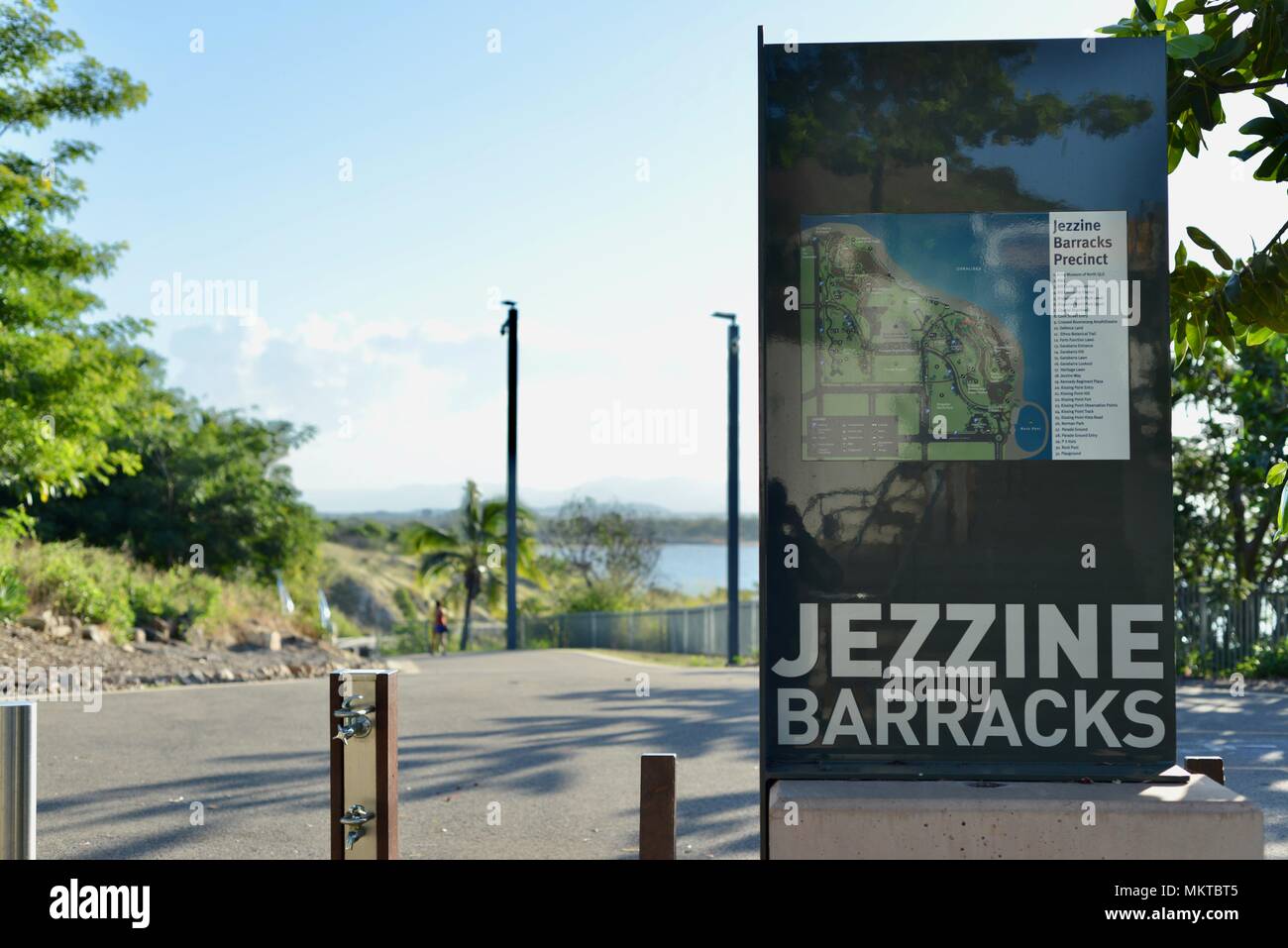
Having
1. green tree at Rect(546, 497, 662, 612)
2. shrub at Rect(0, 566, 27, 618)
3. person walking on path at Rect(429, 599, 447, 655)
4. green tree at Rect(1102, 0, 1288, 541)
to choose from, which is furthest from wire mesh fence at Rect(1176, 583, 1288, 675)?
green tree at Rect(546, 497, 662, 612)

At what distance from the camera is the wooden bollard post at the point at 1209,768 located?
379 centimetres

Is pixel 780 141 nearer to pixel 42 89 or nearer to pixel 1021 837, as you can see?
pixel 1021 837

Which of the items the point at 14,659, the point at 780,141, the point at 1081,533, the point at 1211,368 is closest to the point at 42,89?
the point at 14,659

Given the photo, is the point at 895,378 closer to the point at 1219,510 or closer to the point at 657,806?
the point at 657,806

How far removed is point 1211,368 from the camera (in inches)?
733

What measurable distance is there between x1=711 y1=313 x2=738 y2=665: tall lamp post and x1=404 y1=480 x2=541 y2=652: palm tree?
44.7ft

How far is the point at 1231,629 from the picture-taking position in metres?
17.7

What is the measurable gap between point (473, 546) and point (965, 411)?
116 ft

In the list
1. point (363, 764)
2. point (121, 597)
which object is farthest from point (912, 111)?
point (121, 597)

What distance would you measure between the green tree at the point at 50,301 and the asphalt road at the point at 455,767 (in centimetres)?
321

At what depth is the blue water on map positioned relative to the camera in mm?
3789

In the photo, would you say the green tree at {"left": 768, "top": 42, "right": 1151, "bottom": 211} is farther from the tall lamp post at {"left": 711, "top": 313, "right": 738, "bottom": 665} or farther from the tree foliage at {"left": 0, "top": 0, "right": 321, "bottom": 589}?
the tall lamp post at {"left": 711, "top": 313, "right": 738, "bottom": 665}

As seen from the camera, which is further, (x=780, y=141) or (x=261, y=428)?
(x=261, y=428)

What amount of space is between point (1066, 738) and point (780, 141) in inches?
81.0
